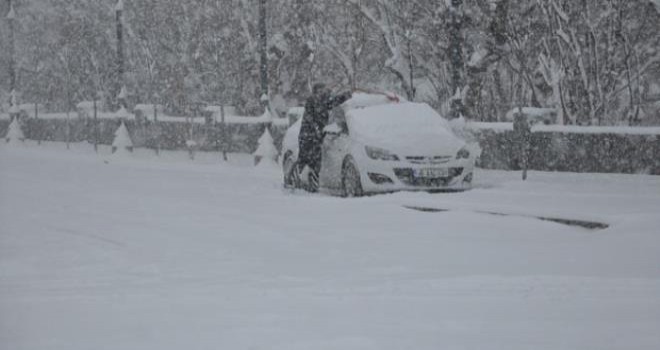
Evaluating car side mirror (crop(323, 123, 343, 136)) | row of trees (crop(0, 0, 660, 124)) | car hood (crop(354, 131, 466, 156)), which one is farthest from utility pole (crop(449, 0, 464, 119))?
car hood (crop(354, 131, 466, 156))

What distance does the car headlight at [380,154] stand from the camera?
14951mm

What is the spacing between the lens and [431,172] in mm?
14938

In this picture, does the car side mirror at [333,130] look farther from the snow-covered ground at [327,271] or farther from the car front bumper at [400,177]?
the car front bumper at [400,177]

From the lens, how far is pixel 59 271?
910 centimetres

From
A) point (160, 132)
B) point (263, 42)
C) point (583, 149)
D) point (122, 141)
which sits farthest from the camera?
point (160, 132)

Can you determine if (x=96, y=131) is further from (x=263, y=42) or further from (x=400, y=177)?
(x=400, y=177)

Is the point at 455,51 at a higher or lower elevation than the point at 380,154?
higher

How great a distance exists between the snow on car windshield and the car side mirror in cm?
19

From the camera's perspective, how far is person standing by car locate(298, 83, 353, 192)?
16406 mm

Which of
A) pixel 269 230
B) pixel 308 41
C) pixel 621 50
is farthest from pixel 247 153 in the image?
pixel 269 230

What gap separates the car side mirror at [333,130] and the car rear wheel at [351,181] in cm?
57

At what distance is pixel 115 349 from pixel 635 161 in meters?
14.6

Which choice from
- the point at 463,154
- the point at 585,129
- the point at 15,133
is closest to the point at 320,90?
the point at 463,154

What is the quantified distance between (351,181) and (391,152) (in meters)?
0.82
